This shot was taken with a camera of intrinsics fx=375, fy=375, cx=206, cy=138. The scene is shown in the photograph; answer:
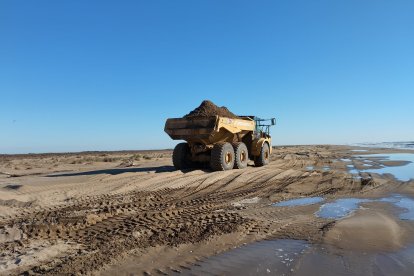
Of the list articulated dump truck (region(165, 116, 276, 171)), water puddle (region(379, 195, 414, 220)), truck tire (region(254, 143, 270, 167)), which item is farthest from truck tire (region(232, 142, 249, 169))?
water puddle (region(379, 195, 414, 220))

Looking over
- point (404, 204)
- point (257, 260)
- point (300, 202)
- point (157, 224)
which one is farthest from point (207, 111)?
point (257, 260)

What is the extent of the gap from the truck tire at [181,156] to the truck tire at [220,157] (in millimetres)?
1499

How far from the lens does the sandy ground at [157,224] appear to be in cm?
488

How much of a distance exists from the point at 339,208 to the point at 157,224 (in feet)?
13.3

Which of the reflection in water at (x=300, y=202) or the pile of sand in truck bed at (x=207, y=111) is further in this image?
the pile of sand in truck bed at (x=207, y=111)

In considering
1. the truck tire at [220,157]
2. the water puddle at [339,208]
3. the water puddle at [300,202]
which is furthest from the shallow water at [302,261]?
the truck tire at [220,157]

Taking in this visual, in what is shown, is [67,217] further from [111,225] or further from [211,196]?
[211,196]

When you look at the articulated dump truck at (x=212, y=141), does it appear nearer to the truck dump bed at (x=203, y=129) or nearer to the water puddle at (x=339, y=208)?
the truck dump bed at (x=203, y=129)

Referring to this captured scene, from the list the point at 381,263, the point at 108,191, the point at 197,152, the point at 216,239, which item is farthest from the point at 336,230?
the point at 197,152

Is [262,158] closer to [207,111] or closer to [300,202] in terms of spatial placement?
[207,111]

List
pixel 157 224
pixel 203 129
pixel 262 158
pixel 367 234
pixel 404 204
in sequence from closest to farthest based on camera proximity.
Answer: pixel 367 234 → pixel 157 224 → pixel 404 204 → pixel 203 129 → pixel 262 158

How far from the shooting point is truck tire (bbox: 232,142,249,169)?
15.7 meters

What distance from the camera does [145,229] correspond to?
6.26m

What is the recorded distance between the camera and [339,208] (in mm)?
8133
